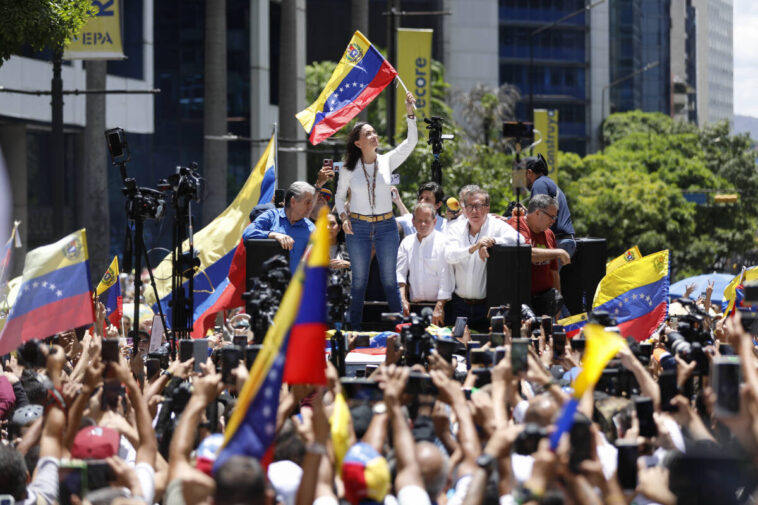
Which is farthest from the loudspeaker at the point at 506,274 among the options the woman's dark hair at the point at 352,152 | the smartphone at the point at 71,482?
the smartphone at the point at 71,482

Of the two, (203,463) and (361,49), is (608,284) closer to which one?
(361,49)

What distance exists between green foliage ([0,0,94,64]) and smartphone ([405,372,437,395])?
29.4 feet

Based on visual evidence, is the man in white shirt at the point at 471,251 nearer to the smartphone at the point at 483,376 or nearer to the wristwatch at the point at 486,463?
the smartphone at the point at 483,376

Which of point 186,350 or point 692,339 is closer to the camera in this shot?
point 692,339

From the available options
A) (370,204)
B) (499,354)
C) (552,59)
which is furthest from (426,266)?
(552,59)

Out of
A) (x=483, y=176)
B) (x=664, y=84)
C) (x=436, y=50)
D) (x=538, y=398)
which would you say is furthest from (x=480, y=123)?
Answer: (x=538, y=398)

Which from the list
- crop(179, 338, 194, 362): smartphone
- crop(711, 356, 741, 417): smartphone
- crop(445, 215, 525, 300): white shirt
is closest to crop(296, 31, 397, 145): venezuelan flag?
crop(445, 215, 525, 300): white shirt

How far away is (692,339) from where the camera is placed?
6.86 metres

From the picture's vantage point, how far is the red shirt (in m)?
10.8

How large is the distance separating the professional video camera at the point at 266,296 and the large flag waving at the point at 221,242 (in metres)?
5.47

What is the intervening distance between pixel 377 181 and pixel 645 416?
5.21m

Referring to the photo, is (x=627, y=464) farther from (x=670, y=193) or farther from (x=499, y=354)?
(x=670, y=193)

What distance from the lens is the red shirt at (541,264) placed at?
1077cm

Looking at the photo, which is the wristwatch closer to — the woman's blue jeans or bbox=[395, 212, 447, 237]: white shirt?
the woman's blue jeans
